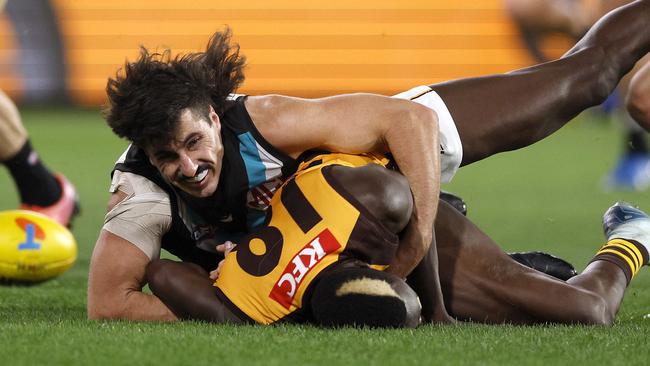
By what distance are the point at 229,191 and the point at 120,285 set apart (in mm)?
462

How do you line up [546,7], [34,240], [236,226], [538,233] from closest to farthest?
[236,226] → [34,240] → [538,233] → [546,7]

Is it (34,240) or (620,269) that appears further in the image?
(34,240)

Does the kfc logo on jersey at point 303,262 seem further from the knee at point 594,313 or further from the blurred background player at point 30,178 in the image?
the blurred background player at point 30,178

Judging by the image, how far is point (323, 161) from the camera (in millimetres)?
3930

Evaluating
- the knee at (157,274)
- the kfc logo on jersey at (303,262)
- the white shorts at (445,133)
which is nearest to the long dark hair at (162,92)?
the knee at (157,274)

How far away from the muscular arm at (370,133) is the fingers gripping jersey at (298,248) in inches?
5.1

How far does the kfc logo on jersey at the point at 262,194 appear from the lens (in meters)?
4.09

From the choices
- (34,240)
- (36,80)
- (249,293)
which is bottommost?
(36,80)

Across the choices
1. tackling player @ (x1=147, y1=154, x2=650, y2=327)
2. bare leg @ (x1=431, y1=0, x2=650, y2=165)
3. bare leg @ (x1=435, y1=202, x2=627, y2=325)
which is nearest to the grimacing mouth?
tackling player @ (x1=147, y1=154, x2=650, y2=327)

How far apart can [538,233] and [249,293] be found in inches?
141

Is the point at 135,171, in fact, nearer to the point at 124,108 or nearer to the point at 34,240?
the point at 124,108

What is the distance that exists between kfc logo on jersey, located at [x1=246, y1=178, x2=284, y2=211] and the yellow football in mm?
1387

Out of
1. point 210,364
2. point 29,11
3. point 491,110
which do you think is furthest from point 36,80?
point 210,364

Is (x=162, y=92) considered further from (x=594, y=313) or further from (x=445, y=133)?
(x=594, y=313)
